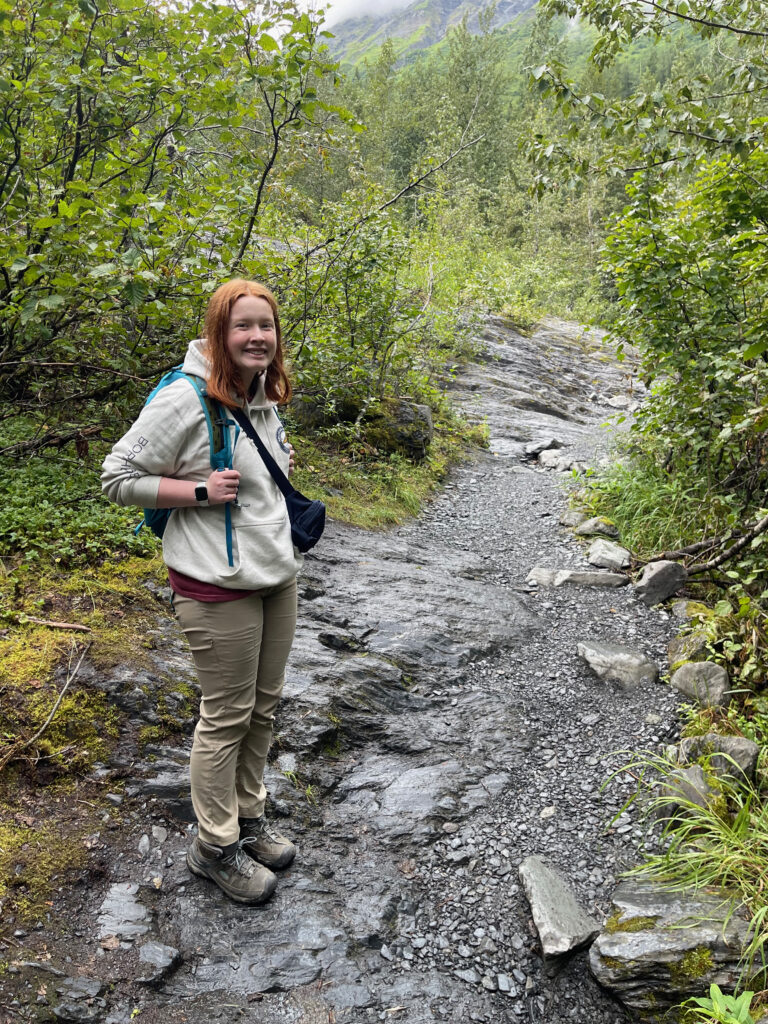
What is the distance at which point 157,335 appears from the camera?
5.43m

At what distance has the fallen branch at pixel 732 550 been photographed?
4969mm

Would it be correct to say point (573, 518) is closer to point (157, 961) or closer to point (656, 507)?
point (656, 507)

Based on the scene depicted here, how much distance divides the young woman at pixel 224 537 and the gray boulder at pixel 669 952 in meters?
1.62

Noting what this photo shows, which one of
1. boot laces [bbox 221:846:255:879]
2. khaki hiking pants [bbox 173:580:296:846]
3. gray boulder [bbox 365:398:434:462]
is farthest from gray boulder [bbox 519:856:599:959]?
gray boulder [bbox 365:398:434:462]

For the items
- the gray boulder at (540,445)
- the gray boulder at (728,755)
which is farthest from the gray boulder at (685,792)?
the gray boulder at (540,445)

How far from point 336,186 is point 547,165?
3213cm

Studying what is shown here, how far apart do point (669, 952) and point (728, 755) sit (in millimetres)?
1335

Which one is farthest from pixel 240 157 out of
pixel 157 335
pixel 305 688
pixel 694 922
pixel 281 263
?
pixel 694 922

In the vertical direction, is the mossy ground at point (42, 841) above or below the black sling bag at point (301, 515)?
below

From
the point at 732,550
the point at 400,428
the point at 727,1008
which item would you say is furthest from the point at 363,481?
the point at 727,1008

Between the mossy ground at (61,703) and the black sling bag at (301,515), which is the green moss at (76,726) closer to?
the mossy ground at (61,703)

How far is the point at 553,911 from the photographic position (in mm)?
3031

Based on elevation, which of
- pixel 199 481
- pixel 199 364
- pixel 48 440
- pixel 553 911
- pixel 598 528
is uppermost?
pixel 199 364

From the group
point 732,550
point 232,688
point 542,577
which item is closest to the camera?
point 232,688
